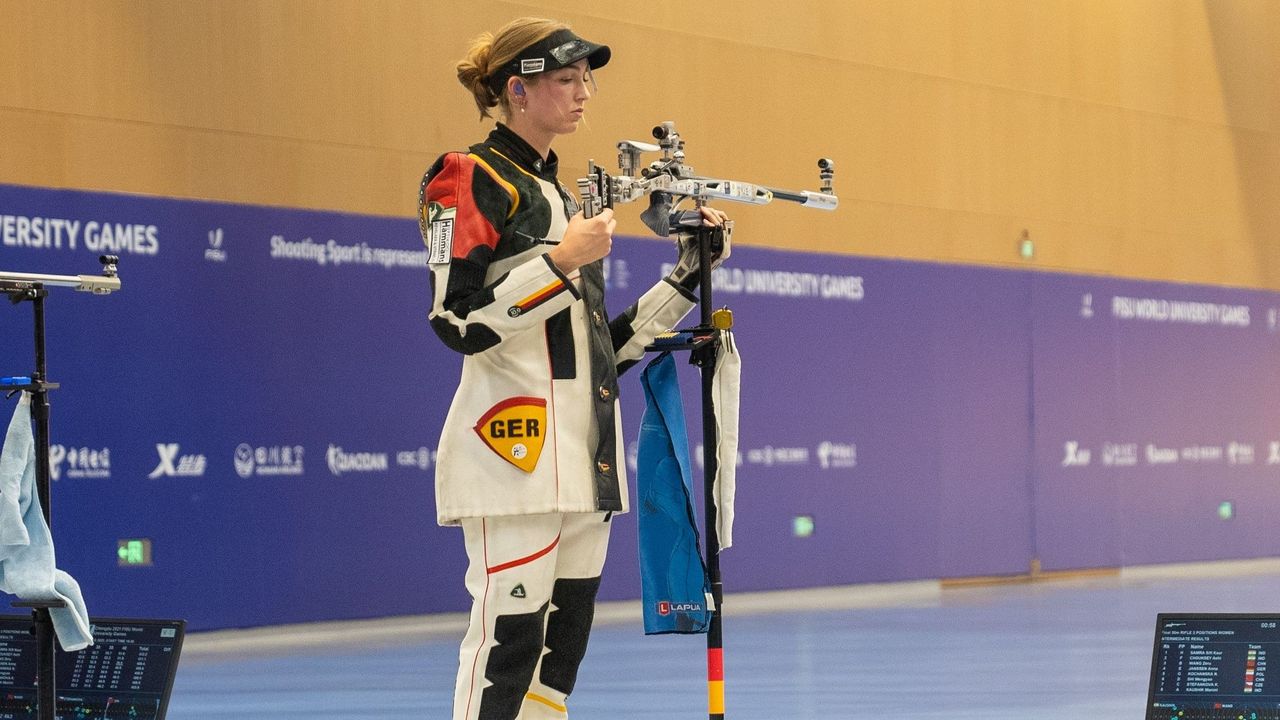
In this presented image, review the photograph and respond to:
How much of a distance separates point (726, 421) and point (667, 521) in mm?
231

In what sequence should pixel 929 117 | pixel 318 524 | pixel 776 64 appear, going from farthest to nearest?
pixel 929 117, pixel 776 64, pixel 318 524

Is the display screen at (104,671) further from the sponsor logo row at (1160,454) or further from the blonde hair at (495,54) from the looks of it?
the sponsor logo row at (1160,454)

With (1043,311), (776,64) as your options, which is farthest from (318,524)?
(1043,311)

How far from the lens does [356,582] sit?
7.70 meters

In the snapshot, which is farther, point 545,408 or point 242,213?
point 242,213

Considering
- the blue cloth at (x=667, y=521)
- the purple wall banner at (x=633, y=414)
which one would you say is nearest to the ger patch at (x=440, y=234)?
the blue cloth at (x=667, y=521)

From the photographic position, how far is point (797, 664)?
686 centimetres

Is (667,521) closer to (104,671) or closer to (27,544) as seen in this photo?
(27,544)

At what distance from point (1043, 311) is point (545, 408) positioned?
8.55 meters

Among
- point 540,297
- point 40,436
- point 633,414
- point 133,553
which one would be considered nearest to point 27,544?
point 40,436

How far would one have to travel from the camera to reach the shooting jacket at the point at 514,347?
3.09m

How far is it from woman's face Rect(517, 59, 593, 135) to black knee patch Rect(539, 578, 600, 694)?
2.74ft

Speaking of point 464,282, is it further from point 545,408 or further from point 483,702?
point 483,702

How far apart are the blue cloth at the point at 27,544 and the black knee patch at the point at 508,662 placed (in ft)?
3.34
